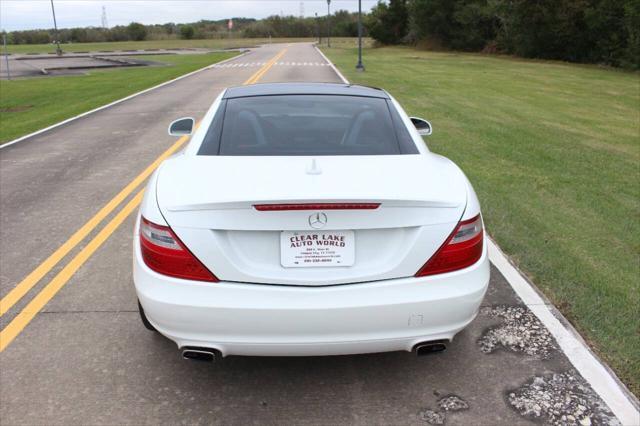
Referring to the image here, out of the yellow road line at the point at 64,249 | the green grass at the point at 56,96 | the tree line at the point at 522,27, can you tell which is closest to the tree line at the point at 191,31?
the tree line at the point at 522,27

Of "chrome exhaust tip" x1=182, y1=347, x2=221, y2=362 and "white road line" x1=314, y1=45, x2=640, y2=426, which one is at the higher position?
"chrome exhaust tip" x1=182, y1=347, x2=221, y2=362

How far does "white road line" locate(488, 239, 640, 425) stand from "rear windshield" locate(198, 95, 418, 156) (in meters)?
1.46

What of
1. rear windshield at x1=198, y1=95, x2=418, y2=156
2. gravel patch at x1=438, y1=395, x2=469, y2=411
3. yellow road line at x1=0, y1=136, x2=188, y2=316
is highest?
rear windshield at x1=198, y1=95, x2=418, y2=156

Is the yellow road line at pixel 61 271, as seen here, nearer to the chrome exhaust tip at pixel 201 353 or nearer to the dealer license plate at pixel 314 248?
the chrome exhaust tip at pixel 201 353

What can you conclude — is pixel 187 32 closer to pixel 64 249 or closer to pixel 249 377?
pixel 64 249

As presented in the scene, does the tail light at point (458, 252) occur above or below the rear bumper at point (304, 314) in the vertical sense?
above

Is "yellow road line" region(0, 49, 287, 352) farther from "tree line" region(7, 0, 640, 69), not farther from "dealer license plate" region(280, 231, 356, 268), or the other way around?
"tree line" region(7, 0, 640, 69)

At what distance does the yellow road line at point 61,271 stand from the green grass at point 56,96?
6.75 m

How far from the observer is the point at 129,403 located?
10.0 feet

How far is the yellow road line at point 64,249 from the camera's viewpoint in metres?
4.35

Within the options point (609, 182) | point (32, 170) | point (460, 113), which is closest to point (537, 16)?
point (460, 113)

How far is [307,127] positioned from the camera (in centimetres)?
394

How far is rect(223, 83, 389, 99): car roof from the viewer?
427cm

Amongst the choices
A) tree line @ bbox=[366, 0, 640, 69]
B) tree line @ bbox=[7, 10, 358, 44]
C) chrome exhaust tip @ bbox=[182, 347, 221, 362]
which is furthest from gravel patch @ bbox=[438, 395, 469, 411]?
→ tree line @ bbox=[7, 10, 358, 44]
